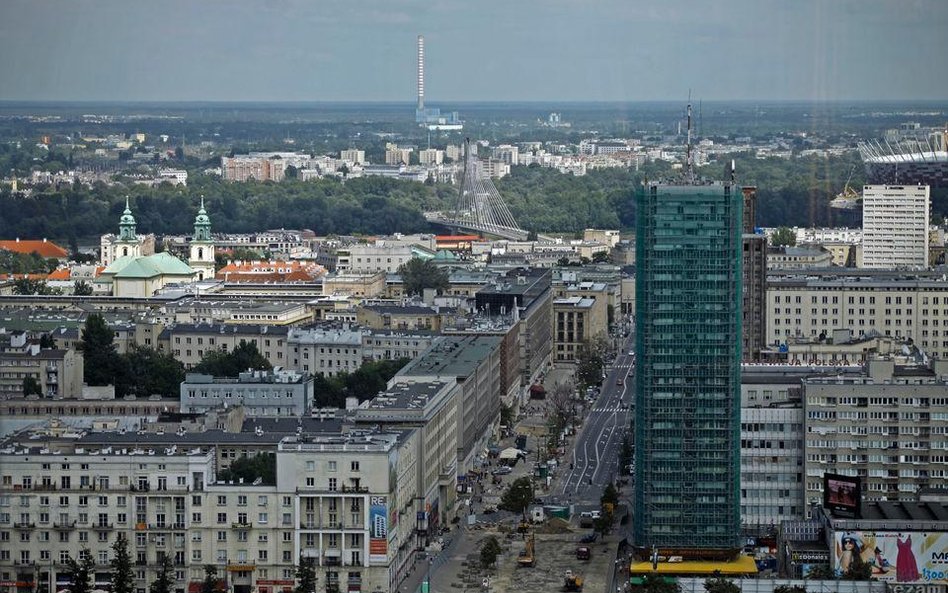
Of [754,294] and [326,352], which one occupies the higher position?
[754,294]

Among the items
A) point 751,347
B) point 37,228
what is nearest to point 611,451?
point 751,347

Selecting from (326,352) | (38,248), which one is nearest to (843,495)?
(326,352)

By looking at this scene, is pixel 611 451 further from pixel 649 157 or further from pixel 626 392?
pixel 649 157

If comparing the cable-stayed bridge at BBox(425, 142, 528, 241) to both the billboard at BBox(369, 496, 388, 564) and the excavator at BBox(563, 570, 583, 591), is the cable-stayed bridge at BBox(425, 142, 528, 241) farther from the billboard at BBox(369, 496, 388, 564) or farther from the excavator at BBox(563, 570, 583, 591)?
the billboard at BBox(369, 496, 388, 564)

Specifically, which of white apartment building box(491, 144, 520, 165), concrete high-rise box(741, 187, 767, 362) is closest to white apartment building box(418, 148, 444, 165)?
white apartment building box(491, 144, 520, 165)

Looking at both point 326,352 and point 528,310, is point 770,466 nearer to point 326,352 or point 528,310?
point 326,352

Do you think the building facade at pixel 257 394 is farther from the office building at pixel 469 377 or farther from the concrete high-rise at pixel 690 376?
the concrete high-rise at pixel 690 376
